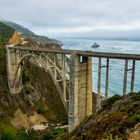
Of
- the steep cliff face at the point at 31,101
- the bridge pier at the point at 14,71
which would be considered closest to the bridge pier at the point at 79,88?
the steep cliff face at the point at 31,101

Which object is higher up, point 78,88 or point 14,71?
point 78,88

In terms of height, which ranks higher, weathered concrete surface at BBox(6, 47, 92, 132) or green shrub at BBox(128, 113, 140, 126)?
green shrub at BBox(128, 113, 140, 126)

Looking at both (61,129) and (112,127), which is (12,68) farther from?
(112,127)

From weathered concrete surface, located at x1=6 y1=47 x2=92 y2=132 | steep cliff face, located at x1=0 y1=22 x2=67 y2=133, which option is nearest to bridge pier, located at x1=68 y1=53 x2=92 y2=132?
weathered concrete surface, located at x1=6 y1=47 x2=92 y2=132

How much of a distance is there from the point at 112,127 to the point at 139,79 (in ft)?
152

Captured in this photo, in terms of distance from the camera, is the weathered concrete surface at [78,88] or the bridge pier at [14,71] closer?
the weathered concrete surface at [78,88]

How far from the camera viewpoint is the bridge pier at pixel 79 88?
3309 centimetres

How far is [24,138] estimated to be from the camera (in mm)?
36969

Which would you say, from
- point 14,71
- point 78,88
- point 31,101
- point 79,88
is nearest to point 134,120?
point 78,88

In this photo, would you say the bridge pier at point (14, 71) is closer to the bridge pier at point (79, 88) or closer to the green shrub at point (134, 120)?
the bridge pier at point (79, 88)

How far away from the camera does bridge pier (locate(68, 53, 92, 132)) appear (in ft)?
109

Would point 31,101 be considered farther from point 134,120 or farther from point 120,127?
point 134,120

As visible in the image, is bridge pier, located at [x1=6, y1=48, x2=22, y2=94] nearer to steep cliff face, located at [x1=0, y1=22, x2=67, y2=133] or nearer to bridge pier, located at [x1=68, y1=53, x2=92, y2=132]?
steep cliff face, located at [x1=0, y1=22, x2=67, y2=133]

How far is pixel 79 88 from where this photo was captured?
34.0 meters
